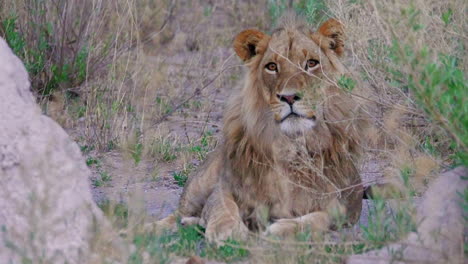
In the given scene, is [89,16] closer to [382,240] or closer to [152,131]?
[152,131]

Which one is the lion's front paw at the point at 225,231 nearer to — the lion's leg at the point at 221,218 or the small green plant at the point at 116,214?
the lion's leg at the point at 221,218

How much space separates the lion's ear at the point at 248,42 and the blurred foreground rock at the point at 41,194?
1510 millimetres

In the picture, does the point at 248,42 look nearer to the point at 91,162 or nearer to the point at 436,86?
the point at 436,86

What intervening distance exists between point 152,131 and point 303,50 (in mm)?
2653

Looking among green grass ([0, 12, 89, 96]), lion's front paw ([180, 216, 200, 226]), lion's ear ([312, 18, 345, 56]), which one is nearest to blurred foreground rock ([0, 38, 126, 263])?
lion's front paw ([180, 216, 200, 226])

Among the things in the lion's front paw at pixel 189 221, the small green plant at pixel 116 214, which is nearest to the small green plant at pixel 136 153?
the small green plant at pixel 116 214

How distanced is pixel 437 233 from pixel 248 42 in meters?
1.97

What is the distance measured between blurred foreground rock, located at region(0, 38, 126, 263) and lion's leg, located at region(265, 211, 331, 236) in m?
1.14

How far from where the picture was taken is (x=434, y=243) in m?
4.15

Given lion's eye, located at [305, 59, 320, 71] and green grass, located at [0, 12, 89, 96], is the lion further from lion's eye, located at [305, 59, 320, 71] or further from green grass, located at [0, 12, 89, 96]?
green grass, located at [0, 12, 89, 96]

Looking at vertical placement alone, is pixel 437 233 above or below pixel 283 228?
above

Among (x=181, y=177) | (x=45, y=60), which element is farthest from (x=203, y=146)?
(x=45, y=60)

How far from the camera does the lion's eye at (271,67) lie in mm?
5436

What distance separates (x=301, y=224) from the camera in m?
5.25
